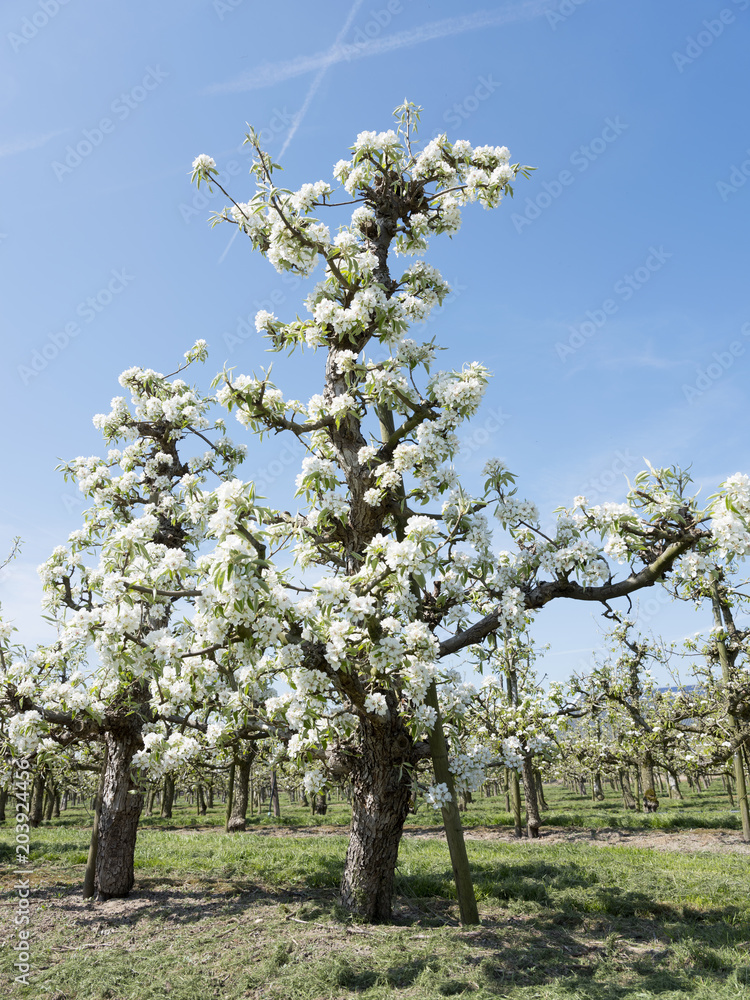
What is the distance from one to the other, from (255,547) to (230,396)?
2777mm

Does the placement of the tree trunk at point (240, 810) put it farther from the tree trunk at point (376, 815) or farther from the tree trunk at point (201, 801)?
the tree trunk at point (376, 815)

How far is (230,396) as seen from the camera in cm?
741

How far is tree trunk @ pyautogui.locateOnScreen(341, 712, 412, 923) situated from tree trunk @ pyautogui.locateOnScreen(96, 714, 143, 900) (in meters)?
4.53

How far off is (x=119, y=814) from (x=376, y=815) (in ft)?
17.5

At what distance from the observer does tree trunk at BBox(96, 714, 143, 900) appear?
9.77m

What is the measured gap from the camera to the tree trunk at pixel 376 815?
7.34 meters

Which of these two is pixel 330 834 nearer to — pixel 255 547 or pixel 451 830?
pixel 451 830

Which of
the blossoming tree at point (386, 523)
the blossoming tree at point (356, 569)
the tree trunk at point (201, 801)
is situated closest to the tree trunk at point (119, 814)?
the blossoming tree at point (356, 569)

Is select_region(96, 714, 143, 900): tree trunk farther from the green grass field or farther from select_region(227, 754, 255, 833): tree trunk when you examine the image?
select_region(227, 754, 255, 833): tree trunk

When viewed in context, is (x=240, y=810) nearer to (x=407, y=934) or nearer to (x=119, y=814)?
(x=119, y=814)

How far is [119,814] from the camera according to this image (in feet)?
32.8

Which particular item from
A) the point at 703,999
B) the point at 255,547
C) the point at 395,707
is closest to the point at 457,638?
the point at 395,707

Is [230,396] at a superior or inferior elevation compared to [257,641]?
superior

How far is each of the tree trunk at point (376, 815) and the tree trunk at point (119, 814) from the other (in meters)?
4.53
